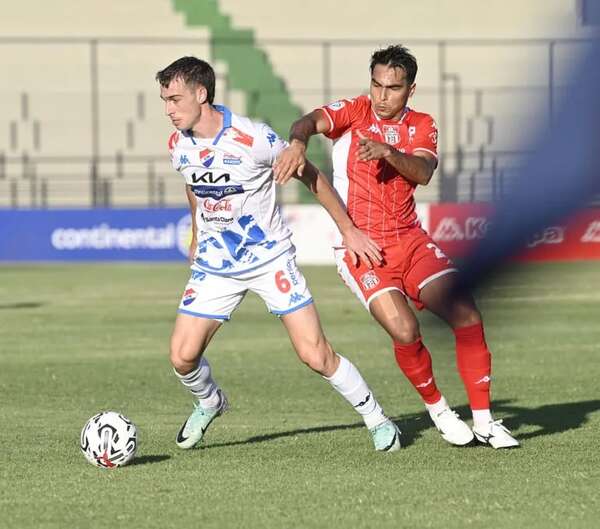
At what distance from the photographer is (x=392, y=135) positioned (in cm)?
787

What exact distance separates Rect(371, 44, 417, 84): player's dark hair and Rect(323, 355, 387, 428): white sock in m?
1.63

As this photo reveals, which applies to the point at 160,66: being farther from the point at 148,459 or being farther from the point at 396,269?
the point at 148,459

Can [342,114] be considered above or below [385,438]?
above

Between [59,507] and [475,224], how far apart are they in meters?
3.08

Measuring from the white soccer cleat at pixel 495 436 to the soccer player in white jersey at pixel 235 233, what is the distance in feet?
1.57

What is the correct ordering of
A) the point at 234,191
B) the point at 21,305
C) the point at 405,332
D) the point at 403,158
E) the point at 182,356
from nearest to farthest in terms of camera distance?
the point at 403,158 < the point at 234,191 < the point at 182,356 < the point at 405,332 < the point at 21,305

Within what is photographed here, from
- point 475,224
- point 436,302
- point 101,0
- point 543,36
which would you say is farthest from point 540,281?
point 101,0

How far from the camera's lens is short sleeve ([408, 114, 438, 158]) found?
25.5ft

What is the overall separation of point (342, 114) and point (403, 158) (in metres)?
0.74

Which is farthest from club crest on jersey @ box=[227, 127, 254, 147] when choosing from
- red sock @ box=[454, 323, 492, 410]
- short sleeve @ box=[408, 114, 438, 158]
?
red sock @ box=[454, 323, 492, 410]

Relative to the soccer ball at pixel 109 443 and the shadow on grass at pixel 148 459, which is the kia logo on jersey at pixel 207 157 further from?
the shadow on grass at pixel 148 459

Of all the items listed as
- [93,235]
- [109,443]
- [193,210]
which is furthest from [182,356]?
[93,235]

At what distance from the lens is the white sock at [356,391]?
25.1 feet

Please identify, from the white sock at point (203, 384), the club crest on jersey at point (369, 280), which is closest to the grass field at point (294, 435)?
the white sock at point (203, 384)
